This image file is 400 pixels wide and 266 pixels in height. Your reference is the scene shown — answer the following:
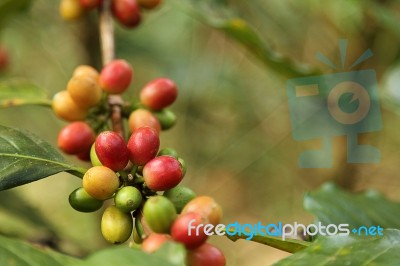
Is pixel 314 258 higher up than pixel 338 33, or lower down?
lower down

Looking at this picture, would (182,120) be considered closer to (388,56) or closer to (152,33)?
(152,33)

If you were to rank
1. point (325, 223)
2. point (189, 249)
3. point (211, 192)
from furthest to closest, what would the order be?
point (211, 192)
point (325, 223)
point (189, 249)

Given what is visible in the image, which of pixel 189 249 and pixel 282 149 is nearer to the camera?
pixel 189 249

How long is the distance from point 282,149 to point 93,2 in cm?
174

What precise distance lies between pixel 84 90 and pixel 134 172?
289 mm

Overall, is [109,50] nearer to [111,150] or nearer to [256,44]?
[256,44]

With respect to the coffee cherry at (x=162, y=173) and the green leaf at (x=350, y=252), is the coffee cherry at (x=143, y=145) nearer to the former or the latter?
the coffee cherry at (x=162, y=173)

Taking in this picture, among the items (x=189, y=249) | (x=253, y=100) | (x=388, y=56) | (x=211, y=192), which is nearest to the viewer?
(x=189, y=249)

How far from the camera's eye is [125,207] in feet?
2.68

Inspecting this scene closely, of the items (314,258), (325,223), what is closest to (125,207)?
(314,258)

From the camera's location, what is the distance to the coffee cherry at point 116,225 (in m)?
0.83

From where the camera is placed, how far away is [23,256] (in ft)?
2.35

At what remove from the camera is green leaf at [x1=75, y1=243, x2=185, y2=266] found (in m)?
0.58

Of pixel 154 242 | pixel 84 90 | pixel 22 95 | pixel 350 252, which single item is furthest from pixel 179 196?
pixel 22 95
